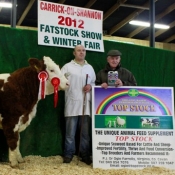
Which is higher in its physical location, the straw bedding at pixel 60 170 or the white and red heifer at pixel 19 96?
the white and red heifer at pixel 19 96

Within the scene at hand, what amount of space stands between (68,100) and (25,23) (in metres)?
5.53

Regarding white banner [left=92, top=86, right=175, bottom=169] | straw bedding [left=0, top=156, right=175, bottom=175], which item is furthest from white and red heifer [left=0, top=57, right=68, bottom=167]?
white banner [left=92, top=86, right=175, bottom=169]

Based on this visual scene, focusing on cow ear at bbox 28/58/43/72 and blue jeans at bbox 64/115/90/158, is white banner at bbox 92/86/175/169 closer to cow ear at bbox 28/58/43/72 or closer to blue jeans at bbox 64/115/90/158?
blue jeans at bbox 64/115/90/158

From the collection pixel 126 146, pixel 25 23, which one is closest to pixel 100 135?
pixel 126 146

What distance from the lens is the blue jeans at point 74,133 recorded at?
3920 mm

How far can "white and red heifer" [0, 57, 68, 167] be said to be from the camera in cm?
346

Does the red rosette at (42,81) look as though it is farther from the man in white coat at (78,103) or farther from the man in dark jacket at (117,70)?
the man in dark jacket at (117,70)

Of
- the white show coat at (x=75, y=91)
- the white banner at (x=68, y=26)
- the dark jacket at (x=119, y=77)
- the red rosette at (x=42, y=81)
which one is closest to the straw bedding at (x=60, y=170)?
the white show coat at (x=75, y=91)

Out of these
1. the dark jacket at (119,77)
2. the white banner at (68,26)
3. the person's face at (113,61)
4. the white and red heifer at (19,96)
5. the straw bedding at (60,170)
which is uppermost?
the white banner at (68,26)

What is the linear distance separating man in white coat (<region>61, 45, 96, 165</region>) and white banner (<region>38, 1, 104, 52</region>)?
1.39ft

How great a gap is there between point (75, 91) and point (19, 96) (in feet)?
2.38

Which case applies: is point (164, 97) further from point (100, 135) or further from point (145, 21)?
A: point (145, 21)

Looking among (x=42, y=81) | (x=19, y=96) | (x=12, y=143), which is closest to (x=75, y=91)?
(x=42, y=81)

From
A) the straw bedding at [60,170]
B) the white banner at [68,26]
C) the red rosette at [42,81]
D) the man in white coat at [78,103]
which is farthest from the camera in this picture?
the white banner at [68,26]
